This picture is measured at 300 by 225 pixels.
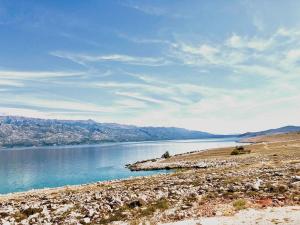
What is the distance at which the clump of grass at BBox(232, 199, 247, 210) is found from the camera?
3103cm

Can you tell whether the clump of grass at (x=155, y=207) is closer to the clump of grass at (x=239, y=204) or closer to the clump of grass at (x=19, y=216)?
the clump of grass at (x=239, y=204)

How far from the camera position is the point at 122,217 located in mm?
30781

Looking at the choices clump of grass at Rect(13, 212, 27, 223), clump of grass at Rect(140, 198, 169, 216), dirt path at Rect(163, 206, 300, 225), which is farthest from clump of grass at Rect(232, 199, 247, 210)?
clump of grass at Rect(13, 212, 27, 223)

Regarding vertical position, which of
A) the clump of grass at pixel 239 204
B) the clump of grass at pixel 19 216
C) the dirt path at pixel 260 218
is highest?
the clump of grass at pixel 239 204

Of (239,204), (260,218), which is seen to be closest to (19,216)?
(239,204)

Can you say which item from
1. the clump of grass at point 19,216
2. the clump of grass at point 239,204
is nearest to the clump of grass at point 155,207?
the clump of grass at point 239,204

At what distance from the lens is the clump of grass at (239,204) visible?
31.0m

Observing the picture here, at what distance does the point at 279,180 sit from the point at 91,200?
67.9 feet

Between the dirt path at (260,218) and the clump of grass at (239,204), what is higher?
the clump of grass at (239,204)

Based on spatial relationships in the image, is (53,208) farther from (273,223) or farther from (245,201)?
(273,223)

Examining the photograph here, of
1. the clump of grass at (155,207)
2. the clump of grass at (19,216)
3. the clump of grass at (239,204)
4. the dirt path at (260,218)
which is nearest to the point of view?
the dirt path at (260,218)

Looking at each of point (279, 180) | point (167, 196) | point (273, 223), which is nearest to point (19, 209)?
point (167, 196)

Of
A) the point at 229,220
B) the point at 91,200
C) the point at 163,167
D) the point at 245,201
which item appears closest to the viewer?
the point at 229,220

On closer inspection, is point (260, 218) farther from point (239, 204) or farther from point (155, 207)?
point (155, 207)
